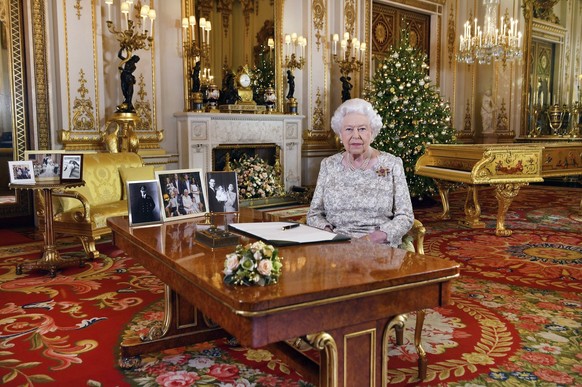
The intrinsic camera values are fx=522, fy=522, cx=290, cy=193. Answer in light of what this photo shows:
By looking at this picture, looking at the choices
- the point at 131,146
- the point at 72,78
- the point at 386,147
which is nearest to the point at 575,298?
the point at 386,147

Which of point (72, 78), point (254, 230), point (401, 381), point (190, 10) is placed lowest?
point (401, 381)

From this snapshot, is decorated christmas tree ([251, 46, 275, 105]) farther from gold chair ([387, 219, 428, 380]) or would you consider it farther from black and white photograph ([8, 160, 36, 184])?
gold chair ([387, 219, 428, 380])

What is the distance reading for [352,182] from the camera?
2.68 metres

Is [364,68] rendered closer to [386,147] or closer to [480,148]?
[386,147]

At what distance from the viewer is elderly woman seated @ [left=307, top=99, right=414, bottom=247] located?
2584mm

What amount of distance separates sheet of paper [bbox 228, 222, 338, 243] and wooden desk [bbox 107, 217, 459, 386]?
71mm

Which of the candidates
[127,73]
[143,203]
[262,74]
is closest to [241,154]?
[262,74]

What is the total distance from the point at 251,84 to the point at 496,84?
573cm

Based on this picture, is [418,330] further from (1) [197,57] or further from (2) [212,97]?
(1) [197,57]

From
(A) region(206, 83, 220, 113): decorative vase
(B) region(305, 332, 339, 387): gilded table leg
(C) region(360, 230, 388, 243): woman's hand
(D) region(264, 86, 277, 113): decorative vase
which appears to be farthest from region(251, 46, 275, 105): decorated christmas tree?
(B) region(305, 332, 339, 387): gilded table leg

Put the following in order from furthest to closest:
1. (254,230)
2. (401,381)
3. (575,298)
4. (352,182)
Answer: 1. (575,298)
2. (352,182)
3. (401,381)
4. (254,230)

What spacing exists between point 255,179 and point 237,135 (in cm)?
72

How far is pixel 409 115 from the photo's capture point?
7.71 m

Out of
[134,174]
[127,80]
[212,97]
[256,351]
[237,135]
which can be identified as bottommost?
[256,351]
